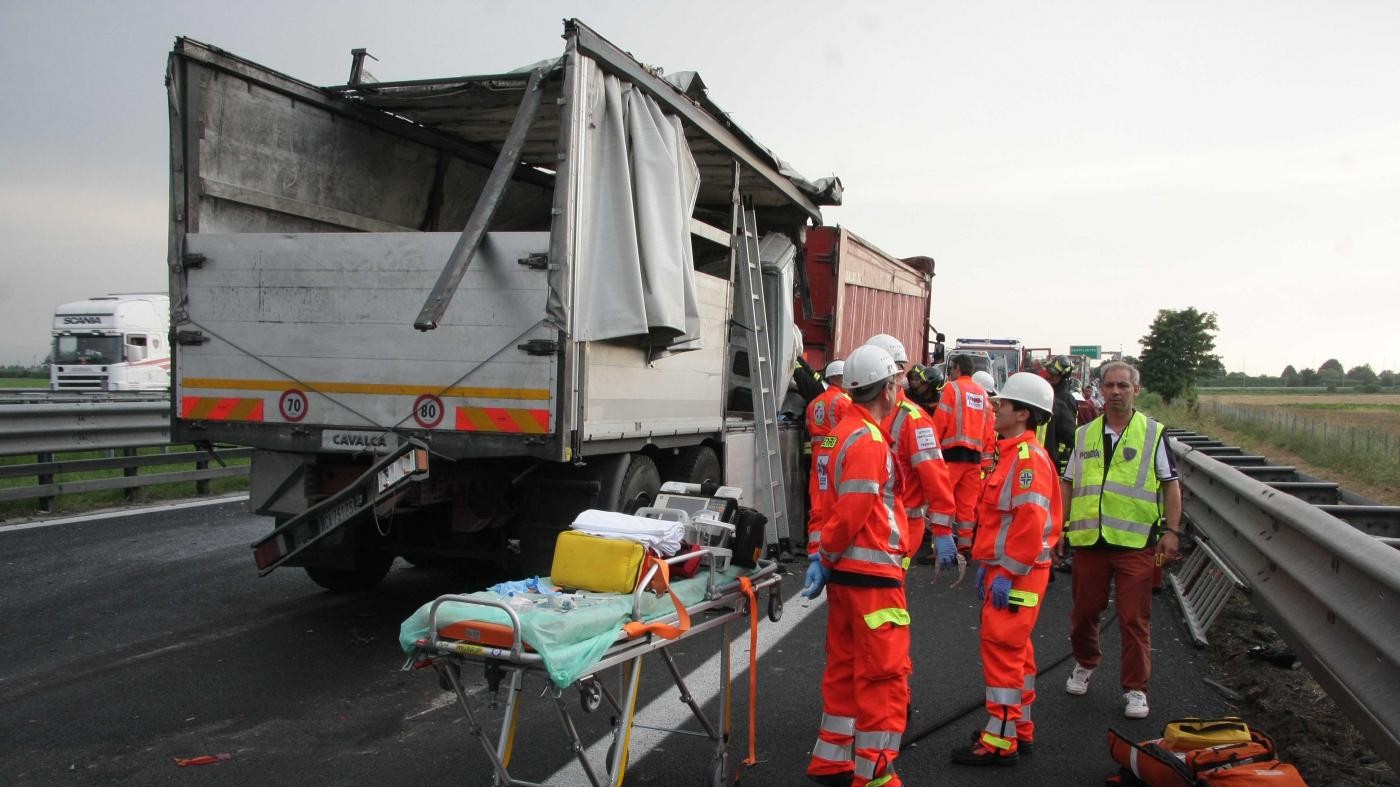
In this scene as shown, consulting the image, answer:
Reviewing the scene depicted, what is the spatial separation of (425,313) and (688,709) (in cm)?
236

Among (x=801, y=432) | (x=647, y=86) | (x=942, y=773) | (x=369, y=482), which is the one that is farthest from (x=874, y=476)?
(x=801, y=432)

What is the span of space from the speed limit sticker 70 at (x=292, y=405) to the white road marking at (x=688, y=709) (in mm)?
2500

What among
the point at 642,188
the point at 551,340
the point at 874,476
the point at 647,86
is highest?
the point at 647,86

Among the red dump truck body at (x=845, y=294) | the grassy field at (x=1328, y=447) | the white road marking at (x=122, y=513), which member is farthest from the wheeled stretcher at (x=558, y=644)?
the grassy field at (x=1328, y=447)

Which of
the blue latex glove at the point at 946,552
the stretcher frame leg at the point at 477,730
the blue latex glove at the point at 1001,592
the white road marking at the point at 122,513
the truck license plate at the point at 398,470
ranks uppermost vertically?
the truck license plate at the point at 398,470

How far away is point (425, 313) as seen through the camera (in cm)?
543

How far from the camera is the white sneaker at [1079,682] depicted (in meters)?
5.56

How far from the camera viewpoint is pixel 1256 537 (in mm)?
5641

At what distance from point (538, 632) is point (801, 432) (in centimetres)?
738

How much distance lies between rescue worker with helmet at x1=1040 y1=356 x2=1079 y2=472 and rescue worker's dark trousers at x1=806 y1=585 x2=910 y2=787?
6127 millimetres

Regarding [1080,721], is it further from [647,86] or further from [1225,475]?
[647,86]

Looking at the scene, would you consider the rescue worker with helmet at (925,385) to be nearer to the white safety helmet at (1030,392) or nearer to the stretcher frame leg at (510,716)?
the white safety helmet at (1030,392)

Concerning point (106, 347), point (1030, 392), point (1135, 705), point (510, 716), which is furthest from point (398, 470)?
point (106, 347)

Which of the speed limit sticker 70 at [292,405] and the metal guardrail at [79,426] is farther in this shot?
the metal guardrail at [79,426]
